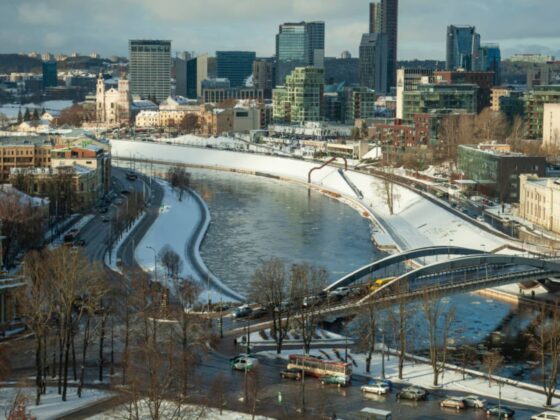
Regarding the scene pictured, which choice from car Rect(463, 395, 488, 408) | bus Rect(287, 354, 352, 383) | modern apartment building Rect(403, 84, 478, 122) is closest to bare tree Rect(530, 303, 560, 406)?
car Rect(463, 395, 488, 408)

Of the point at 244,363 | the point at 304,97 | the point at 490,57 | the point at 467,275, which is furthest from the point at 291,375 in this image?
the point at 490,57

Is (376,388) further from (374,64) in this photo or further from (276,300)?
(374,64)

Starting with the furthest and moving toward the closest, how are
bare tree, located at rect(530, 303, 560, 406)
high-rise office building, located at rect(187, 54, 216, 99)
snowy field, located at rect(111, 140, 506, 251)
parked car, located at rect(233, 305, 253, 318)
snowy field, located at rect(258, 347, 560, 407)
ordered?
high-rise office building, located at rect(187, 54, 216, 99) → snowy field, located at rect(111, 140, 506, 251) → parked car, located at rect(233, 305, 253, 318) → snowy field, located at rect(258, 347, 560, 407) → bare tree, located at rect(530, 303, 560, 406)

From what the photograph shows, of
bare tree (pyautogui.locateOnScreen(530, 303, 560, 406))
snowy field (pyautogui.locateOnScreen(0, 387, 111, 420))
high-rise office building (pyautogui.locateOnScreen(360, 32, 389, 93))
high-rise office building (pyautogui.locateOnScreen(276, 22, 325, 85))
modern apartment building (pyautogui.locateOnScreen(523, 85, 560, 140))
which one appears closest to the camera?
snowy field (pyautogui.locateOnScreen(0, 387, 111, 420))

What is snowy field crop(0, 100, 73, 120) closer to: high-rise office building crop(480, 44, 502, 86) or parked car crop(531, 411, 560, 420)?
high-rise office building crop(480, 44, 502, 86)

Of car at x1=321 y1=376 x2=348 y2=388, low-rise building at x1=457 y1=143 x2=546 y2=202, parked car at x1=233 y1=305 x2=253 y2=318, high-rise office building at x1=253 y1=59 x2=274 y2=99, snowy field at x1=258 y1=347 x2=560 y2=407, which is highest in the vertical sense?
high-rise office building at x1=253 y1=59 x2=274 y2=99

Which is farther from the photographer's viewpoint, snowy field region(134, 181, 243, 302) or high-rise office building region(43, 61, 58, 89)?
high-rise office building region(43, 61, 58, 89)
